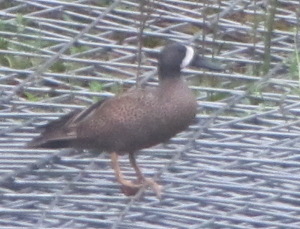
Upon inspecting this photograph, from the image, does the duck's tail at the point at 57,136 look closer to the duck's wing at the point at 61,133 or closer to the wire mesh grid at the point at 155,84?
the duck's wing at the point at 61,133

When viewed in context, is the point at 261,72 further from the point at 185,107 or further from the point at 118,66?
the point at 185,107

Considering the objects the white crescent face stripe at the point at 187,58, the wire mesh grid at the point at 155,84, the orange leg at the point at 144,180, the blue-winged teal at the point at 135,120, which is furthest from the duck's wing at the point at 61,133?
the white crescent face stripe at the point at 187,58

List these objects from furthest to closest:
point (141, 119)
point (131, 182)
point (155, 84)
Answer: point (155, 84) → point (131, 182) → point (141, 119)

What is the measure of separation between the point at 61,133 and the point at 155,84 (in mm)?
1439

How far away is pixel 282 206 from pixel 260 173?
0.32m

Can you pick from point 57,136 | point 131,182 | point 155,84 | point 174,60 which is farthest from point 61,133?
point 155,84

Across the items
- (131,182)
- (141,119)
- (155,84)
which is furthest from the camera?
(155,84)

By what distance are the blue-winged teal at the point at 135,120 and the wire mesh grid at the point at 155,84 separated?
15cm

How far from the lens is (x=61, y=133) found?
568 centimetres

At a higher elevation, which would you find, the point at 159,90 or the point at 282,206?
the point at 159,90

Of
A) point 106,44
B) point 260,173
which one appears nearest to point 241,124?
point 260,173

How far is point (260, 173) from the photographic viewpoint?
5.69 meters

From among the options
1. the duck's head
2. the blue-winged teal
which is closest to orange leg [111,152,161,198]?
→ the blue-winged teal

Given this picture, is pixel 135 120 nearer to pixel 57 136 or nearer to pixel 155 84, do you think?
pixel 57 136
